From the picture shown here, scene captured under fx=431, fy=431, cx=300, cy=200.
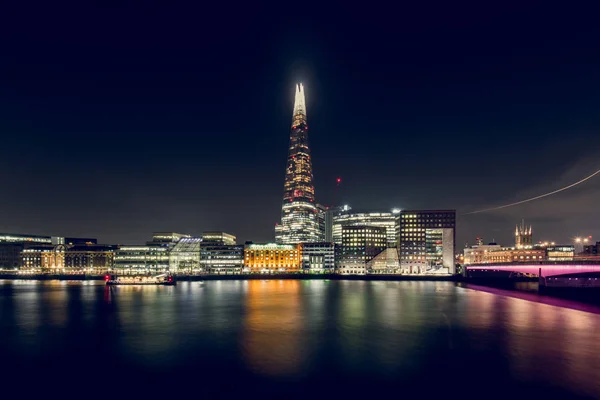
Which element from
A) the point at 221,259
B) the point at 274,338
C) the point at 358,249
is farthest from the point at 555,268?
the point at 221,259

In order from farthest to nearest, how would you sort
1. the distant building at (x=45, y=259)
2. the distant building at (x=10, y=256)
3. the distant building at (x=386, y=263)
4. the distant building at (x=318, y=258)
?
the distant building at (x=10, y=256) → the distant building at (x=45, y=259) → the distant building at (x=318, y=258) → the distant building at (x=386, y=263)

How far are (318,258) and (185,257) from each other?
5401 centimetres

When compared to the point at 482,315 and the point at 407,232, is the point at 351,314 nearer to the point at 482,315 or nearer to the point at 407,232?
the point at 482,315

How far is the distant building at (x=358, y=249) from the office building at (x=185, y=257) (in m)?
58.3

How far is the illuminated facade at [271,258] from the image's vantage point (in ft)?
573

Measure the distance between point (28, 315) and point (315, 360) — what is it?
45.5 meters

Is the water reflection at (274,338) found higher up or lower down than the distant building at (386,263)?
higher up

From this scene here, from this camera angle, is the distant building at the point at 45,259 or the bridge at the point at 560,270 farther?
the distant building at the point at 45,259

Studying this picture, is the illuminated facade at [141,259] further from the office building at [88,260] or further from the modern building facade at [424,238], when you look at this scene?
the modern building facade at [424,238]

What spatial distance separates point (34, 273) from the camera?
17875cm

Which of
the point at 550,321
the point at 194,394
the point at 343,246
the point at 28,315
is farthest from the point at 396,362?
the point at 343,246

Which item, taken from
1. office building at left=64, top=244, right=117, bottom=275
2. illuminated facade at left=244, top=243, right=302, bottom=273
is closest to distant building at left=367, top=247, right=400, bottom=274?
illuminated facade at left=244, top=243, right=302, bottom=273

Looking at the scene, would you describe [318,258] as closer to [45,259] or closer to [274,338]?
[45,259]

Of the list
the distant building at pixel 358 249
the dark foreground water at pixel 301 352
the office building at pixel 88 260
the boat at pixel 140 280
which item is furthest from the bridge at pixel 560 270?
the office building at pixel 88 260
